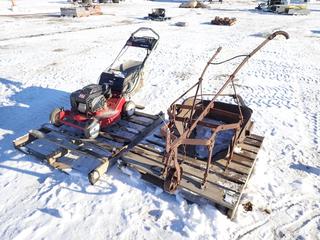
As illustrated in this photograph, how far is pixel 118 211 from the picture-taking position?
3.86 meters

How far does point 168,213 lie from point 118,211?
617 mm

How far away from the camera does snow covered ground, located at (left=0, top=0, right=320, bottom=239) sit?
3650 millimetres

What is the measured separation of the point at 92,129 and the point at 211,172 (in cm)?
190

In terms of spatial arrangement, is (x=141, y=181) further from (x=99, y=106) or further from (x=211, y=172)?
(x=99, y=106)

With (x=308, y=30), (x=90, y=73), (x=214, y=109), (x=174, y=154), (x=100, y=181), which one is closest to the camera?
(x=174, y=154)

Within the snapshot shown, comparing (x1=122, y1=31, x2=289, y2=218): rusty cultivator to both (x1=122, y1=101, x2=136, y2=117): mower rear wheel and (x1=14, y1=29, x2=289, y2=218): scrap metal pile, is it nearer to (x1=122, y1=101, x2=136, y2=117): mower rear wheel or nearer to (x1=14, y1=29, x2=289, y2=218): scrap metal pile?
(x1=14, y1=29, x2=289, y2=218): scrap metal pile

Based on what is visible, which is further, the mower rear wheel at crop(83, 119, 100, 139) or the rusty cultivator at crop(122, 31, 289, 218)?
the mower rear wheel at crop(83, 119, 100, 139)

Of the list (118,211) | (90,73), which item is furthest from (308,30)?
(118,211)

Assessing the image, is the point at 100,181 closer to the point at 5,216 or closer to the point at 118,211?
the point at 118,211

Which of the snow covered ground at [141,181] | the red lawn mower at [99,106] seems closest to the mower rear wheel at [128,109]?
the red lawn mower at [99,106]

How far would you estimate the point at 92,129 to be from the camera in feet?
15.7

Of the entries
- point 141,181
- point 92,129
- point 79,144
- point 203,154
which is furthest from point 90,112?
point 203,154

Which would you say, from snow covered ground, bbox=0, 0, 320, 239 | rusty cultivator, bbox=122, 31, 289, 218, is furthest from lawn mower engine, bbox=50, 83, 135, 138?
snow covered ground, bbox=0, 0, 320, 239

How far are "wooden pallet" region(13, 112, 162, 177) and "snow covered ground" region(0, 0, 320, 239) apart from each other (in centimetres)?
19
